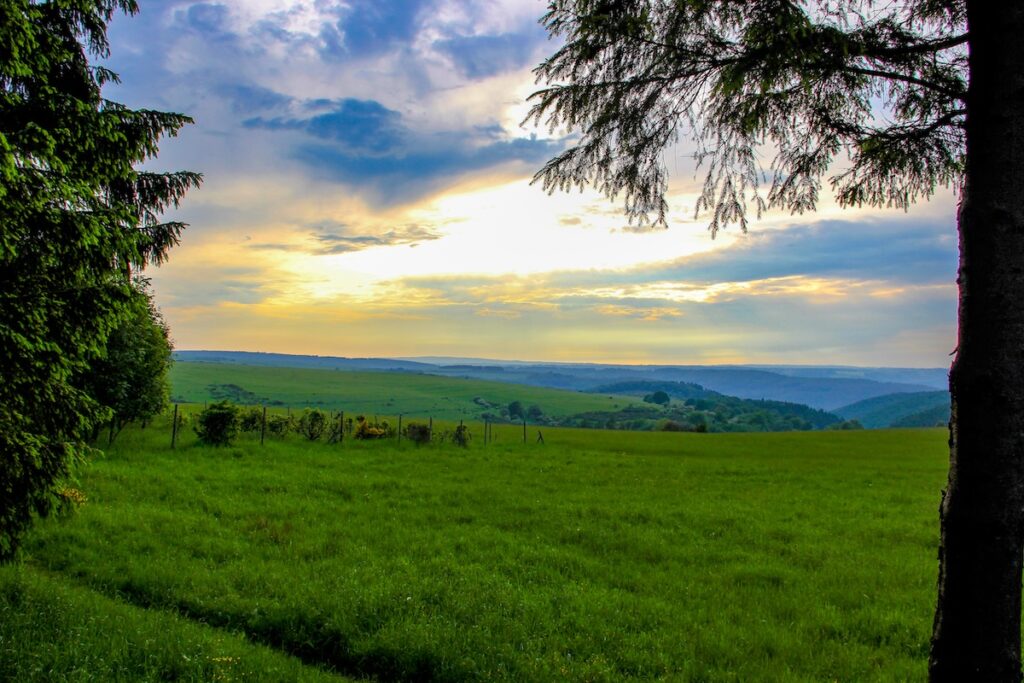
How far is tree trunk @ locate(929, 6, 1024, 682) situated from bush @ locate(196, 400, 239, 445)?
27050 millimetres

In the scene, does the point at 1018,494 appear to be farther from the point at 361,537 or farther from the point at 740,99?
the point at 361,537

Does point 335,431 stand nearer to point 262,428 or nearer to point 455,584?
point 262,428

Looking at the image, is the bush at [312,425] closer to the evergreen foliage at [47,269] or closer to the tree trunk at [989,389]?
the evergreen foliage at [47,269]

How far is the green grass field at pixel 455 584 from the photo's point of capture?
6.41 metres

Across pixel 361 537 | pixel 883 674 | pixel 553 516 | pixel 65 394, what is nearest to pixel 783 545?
pixel 553 516

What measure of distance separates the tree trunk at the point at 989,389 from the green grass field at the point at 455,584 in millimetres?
2724

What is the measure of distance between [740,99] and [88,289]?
25.5ft

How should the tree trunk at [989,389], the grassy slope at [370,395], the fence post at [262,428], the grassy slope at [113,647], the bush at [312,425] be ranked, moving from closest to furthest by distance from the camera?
the tree trunk at [989,389] → the grassy slope at [113,647] → the fence post at [262,428] → the bush at [312,425] → the grassy slope at [370,395]

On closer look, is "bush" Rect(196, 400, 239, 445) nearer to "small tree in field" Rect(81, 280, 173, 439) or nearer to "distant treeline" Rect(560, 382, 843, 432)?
"small tree in field" Rect(81, 280, 173, 439)

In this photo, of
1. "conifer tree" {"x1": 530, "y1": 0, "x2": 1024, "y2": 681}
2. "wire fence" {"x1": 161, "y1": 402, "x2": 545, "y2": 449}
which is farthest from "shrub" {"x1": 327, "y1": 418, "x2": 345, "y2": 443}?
"conifer tree" {"x1": 530, "y1": 0, "x2": 1024, "y2": 681}

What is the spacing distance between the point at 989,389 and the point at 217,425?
27.6 m

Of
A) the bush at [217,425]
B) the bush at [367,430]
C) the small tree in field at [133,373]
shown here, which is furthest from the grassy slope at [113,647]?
the bush at [367,430]

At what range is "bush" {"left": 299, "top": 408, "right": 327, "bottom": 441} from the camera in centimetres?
3178

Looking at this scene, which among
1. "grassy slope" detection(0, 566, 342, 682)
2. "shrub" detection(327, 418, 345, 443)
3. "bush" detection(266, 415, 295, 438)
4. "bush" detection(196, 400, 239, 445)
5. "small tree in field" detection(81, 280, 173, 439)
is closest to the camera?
"grassy slope" detection(0, 566, 342, 682)
